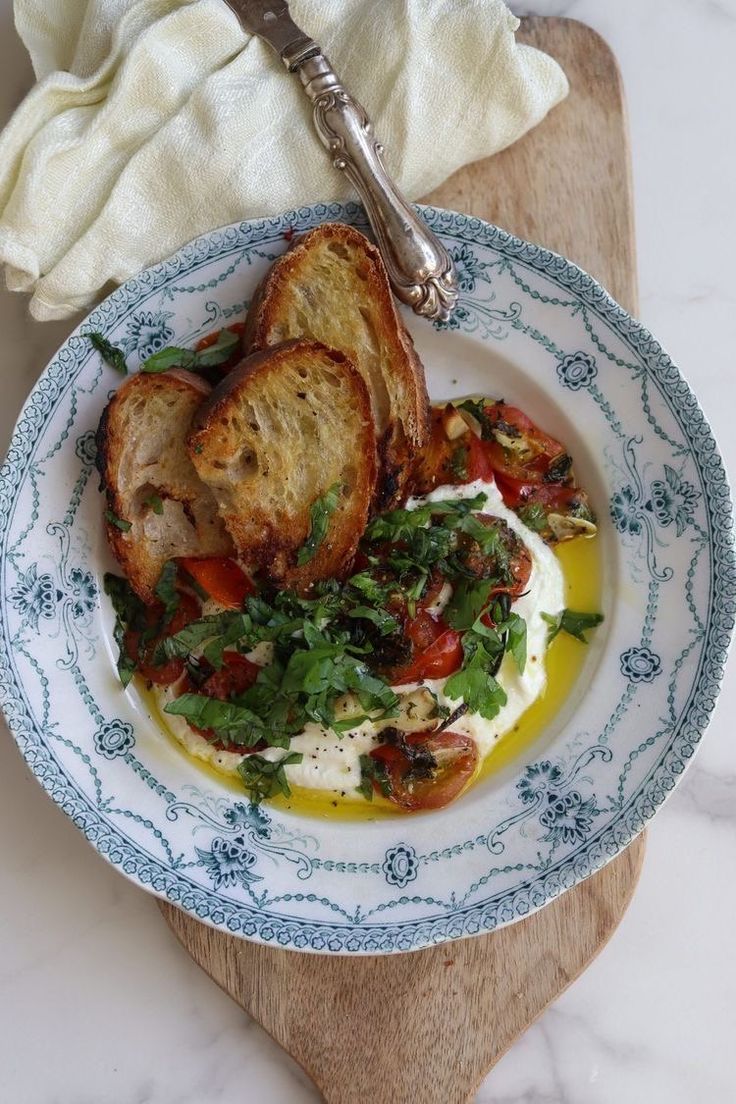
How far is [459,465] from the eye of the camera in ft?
10.8

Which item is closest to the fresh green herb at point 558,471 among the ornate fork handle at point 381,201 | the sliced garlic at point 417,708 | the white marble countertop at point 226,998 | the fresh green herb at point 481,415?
the fresh green herb at point 481,415

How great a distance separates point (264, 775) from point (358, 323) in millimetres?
1438

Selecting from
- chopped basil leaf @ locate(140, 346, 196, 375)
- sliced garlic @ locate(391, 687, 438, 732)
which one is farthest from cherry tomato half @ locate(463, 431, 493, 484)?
chopped basil leaf @ locate(140, 346, 196, 375)

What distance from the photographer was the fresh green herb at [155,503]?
3.21 metres

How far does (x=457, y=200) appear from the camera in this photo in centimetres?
356

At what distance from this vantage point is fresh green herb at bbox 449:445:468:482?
328 centimetres

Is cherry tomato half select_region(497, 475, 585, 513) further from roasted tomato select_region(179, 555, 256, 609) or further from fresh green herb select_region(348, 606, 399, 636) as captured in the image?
roasted tomato select_region(179, 555, 256, 609)

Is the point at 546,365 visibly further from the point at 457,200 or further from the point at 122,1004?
the point at 122,1004

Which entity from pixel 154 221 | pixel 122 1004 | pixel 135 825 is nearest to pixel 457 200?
pixel 154 221

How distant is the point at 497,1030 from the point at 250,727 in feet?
4.01

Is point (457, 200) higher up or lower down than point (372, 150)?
lower down

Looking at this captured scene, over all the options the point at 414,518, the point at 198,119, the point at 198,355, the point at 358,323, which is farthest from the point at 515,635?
the point at 198,119

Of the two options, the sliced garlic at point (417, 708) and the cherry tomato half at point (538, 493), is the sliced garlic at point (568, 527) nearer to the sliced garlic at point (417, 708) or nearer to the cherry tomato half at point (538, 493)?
the cherry tomato half at point (538, 493)

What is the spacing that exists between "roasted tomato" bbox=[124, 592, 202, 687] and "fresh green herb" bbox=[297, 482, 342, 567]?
393 millimetres
